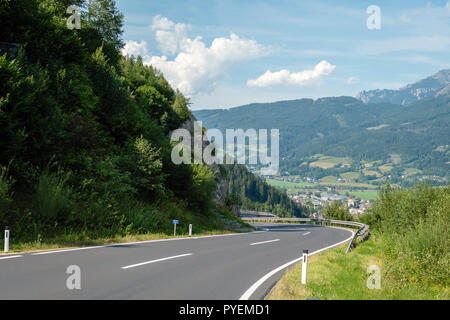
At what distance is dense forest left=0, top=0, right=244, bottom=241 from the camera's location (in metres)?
12.9

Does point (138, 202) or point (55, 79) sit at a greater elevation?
point (55, 79)

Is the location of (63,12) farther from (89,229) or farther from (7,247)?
(7,247)

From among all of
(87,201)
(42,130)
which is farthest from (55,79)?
(87,201)

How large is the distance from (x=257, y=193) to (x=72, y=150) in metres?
137

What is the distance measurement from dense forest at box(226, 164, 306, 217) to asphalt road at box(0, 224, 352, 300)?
406ft

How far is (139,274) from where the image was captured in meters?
8.15

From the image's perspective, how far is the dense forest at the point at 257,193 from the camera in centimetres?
14012

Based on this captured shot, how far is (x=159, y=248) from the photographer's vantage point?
12.5 meters

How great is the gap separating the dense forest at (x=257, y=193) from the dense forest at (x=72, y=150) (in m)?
114

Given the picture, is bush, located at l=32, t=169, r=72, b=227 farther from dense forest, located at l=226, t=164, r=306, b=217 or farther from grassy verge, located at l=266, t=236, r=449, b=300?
dense forest, located at l=226, t=164, r=306, b=217

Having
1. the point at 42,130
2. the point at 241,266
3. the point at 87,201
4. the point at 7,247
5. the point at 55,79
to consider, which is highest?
the point at 55,79
